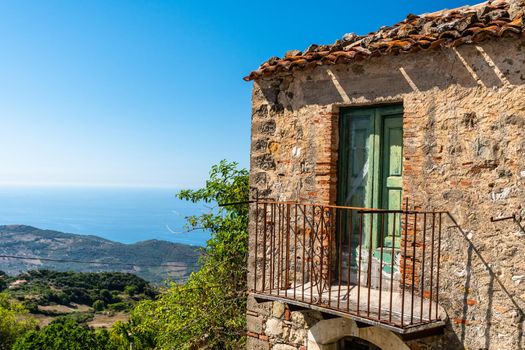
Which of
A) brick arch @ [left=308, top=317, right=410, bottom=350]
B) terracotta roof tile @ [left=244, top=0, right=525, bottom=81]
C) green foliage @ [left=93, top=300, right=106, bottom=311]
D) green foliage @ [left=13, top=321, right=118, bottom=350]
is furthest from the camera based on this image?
green foliage @ [left=93, top=300, right=106, bottom=311]

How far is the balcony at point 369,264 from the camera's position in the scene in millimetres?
4477

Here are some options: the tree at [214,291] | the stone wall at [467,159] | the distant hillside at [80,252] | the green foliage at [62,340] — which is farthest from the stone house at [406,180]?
the distant hillside at [80,252]

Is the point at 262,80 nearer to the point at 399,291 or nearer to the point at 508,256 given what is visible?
the point at 399,291

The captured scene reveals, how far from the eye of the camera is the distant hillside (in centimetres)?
9375

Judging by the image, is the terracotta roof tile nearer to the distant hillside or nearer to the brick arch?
the brick arch

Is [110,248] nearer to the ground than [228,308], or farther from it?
nearer to the ground

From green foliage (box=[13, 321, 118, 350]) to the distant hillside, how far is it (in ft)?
211

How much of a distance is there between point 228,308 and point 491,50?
8.20 m

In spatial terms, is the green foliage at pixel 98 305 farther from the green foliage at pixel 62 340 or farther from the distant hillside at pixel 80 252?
the distant hillside at pixel 80 252

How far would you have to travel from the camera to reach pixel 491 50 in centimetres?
439

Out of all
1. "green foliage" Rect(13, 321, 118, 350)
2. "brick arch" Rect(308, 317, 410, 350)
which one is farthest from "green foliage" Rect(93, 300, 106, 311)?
"brick arch" Rect(308, 317, 410, 350)

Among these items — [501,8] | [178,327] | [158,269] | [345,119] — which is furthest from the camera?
[158,269]

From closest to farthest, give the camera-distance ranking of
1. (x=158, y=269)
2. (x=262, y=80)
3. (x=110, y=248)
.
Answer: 1. (x=262, y=80)
2. (x=158, y=269)
3. (x=110, y=248)

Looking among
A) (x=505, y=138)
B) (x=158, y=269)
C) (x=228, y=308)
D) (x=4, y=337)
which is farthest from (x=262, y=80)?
(x=158, y=269)
